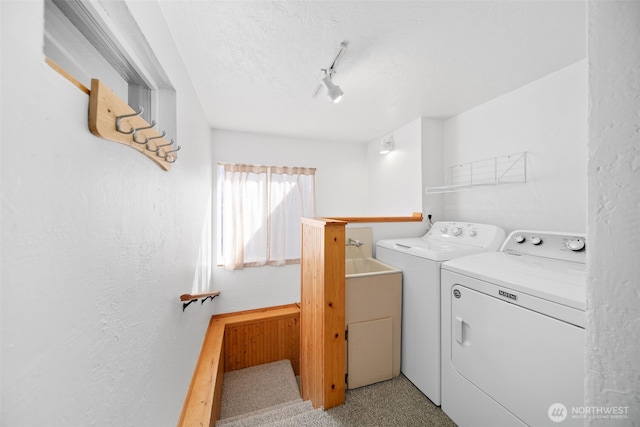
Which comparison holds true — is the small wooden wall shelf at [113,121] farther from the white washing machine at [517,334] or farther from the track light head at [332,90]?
the white washing machine at [517,334]

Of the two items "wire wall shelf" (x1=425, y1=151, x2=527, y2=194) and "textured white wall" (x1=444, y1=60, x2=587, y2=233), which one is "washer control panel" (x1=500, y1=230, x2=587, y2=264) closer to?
"textured white wall" (x1=444, y1=60, x2=587, y2=233)

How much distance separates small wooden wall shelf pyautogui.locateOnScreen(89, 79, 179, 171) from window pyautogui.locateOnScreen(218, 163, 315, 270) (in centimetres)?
202

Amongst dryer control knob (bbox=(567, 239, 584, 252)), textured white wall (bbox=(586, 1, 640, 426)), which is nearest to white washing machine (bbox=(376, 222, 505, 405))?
dryer control knob (bbox=(567, 239, 584, 252))

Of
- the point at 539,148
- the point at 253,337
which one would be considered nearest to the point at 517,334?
the point at 539,148

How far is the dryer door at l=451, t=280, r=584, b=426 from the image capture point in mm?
859

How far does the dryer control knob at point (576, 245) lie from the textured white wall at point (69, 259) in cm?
210

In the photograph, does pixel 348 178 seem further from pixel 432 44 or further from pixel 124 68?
pixel 124 68

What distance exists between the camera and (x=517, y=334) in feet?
3.32

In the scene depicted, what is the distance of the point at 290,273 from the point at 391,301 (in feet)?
5.51

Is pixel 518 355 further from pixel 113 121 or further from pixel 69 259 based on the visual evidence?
pixel 113 121

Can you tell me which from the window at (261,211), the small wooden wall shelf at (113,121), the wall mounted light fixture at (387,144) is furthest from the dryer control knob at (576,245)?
the window at (261,211)

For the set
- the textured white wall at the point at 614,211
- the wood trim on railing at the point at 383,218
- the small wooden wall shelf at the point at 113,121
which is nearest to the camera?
the textured white wall at the point at 614,211

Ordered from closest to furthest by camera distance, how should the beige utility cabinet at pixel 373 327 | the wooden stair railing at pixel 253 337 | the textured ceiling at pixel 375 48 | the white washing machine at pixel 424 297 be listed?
the textured ceiling at pixel 375 48 → the white washing machine at pixel 424 297 → the beige utility cabinet at pixel 373 327 → the wooden stair railing at pixel 253 337

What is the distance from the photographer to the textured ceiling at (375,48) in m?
1.11
